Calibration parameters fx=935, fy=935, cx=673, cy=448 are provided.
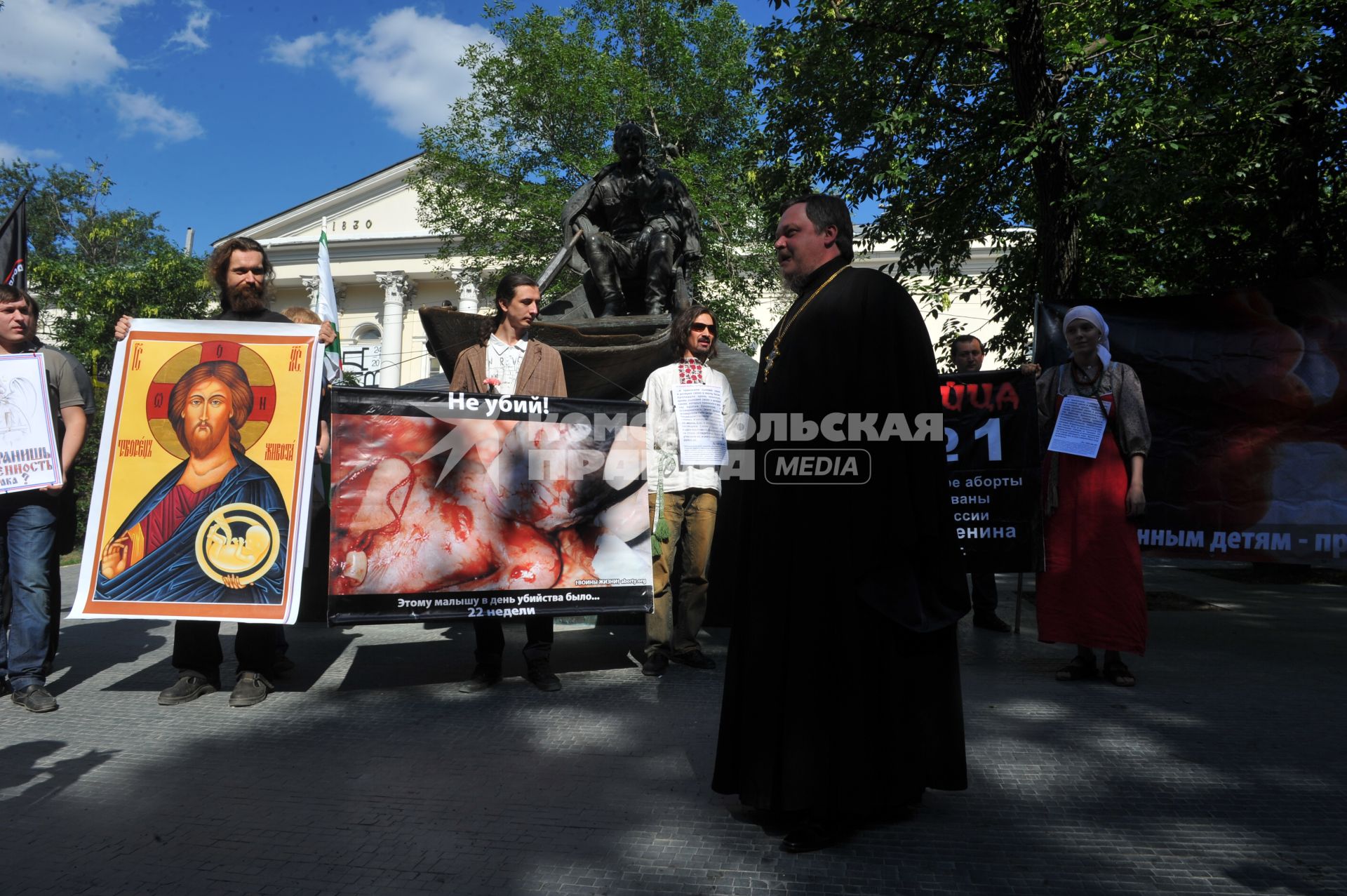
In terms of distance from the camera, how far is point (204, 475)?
434 cm

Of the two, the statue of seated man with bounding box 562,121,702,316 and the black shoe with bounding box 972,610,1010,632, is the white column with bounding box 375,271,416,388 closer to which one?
the statue of seated man with bounding box 562,121,702,316

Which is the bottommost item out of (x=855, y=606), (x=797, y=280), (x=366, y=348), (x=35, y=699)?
(x=35, y=699)

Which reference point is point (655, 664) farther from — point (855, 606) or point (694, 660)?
point (855, 606)

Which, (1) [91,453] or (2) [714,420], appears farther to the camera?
(1) [91,453]

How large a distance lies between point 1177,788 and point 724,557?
265 centimetres

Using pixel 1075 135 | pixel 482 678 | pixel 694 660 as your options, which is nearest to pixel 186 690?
pixel 482 678

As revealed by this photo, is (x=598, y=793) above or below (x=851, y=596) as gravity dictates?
below

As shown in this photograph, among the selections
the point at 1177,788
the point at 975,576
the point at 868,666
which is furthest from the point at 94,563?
the point at 975,576

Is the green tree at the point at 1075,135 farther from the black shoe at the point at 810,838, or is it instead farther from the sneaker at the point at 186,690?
the sneaker at the point at 186,690

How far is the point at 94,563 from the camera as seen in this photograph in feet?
13.9

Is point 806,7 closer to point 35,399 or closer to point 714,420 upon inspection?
point 714,420

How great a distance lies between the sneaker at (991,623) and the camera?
252 inches

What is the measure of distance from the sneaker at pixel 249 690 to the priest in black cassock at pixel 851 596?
2.42m

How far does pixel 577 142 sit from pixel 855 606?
30.7 m
